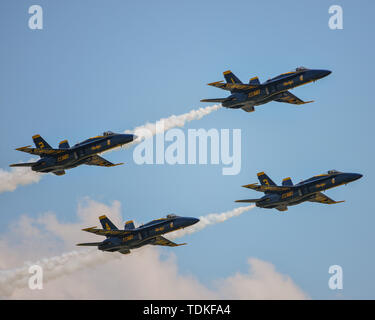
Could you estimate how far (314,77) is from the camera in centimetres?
12188

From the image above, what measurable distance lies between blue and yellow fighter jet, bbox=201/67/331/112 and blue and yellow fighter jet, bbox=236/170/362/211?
10148 millimetres

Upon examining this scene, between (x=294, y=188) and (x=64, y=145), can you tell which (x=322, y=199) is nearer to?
(x=294, y=188)

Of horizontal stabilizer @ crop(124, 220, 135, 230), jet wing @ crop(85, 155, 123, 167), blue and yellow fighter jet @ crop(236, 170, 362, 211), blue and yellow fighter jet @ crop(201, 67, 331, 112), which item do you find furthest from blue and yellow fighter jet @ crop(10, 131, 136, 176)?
blue and yellow fighter jet @ crop(236, 170, 362, 211)

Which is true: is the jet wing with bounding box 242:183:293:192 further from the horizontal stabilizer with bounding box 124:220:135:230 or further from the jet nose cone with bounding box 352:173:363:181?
the horizontal stabilizer with bounding box 124:220:135:230

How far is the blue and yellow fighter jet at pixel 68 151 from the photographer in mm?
118562

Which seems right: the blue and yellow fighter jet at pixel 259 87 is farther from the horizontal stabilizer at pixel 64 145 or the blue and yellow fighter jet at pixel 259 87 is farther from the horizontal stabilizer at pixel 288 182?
the horizontal stabilizer at pixel 64 145

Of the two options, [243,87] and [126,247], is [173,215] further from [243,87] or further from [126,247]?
[243,87]

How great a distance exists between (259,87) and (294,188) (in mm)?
13340

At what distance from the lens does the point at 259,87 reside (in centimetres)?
12388

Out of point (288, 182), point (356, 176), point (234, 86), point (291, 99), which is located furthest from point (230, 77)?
point (356, 176)

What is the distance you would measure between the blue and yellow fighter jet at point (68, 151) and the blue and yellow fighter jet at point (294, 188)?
18.3 metres

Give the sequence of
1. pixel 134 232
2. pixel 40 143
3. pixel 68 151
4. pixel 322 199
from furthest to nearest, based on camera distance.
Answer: pixel 322 199 < pixel 134 232 < pixel 40 143 < pixel 68 151
